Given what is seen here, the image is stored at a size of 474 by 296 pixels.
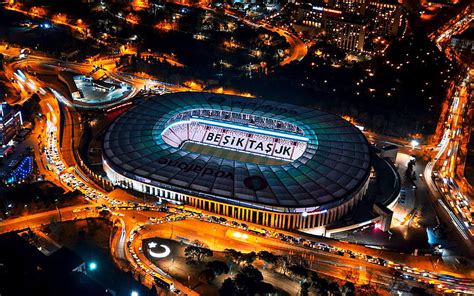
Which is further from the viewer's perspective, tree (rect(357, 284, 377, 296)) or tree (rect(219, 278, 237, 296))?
tree (rect(357, 284, 377, 296))

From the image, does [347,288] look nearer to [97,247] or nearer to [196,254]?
[196,254]

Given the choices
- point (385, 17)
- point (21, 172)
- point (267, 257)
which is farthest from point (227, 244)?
point (385, 17)

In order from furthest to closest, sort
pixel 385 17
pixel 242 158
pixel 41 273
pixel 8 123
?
pixel 385 17 → pixel 8 123 → pixel 242 158 → pixel 41 273

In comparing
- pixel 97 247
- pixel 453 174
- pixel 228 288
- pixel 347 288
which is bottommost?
pixel 228 288

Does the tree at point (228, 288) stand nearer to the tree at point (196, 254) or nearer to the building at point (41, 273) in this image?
the tree at point (196, 254)

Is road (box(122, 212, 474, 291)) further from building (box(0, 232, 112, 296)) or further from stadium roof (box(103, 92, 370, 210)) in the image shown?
building (box(0, 232, 112, 296))

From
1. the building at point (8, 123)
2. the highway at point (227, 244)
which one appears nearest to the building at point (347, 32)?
the highway at point (227, 244)

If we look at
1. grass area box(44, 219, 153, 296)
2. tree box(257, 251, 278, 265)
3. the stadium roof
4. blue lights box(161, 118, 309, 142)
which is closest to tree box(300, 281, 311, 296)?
tree box(257, 251, 278, 265)

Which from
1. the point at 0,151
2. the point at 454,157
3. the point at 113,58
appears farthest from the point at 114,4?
the point at 454,157
